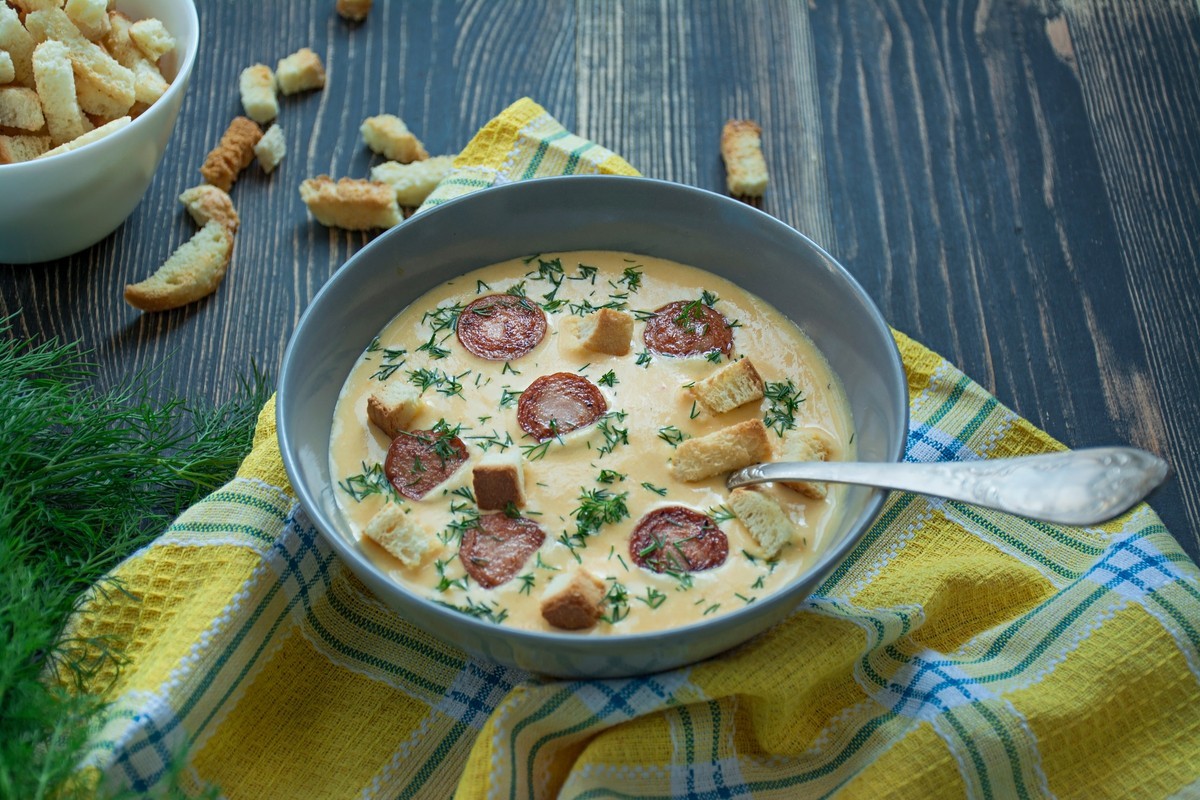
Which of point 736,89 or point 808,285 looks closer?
point 808,285

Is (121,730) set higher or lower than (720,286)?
lower

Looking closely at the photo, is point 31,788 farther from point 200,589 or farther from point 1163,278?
point 1163,278

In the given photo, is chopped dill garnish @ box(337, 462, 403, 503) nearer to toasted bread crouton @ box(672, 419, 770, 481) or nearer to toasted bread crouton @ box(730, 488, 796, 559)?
toasted bread crouton @ box(672, 419, 770, 481)

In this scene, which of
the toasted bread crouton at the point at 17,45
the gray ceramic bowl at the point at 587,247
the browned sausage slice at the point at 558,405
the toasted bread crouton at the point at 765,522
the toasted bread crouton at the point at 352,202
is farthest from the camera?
the toasted bread crouton at the point at 352,202

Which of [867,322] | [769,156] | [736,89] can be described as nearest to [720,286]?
[867,322]

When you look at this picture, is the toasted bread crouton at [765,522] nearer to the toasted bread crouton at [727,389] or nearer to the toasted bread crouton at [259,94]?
the toasted bread crouton at [727,389]

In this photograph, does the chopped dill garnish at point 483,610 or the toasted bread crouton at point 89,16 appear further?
the toasted bread crouton at point 89,16

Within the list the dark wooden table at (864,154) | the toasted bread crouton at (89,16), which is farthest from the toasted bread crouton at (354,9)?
the toasted bread crouton at (89,16)

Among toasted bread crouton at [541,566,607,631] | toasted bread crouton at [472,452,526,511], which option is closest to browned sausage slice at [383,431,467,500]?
toasted bread crouton at [472,452,526,511]
